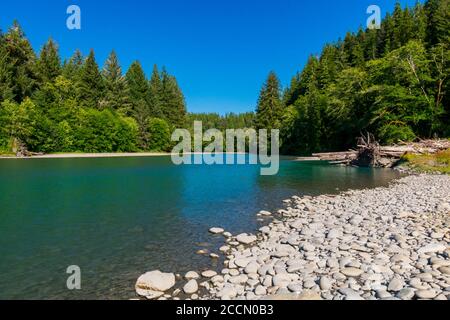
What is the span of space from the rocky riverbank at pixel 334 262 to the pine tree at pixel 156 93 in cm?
8232

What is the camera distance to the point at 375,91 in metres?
43.1

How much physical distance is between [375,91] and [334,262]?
4365cm

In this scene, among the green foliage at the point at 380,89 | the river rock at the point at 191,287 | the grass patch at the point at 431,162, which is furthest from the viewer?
the green foliage at the point at 380,89

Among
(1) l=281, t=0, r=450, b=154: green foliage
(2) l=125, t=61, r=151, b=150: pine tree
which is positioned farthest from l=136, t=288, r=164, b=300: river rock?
(2) l=125, t=61, r=151, b=150: pine tree

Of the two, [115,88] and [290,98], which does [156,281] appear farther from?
[290,98]

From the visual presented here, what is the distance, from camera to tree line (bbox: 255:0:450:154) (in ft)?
123

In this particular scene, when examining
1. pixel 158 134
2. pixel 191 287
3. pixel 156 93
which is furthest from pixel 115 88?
pixel 191 287

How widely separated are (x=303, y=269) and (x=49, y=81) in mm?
82206

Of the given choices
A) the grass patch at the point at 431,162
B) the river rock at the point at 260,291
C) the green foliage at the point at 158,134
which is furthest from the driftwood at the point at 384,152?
the green foliage at the point at 158,134

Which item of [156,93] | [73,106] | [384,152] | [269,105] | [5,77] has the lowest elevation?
[384,152]

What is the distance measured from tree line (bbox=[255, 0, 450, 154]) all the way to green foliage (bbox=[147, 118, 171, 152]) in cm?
2757

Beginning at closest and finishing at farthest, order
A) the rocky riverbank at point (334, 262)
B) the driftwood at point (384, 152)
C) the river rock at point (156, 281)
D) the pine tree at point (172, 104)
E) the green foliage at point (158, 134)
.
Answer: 1. the rocky riverbank at point (334, 262)
2. the river rock at point (156, 281)
3. the driftwood at point (384, 152)
4. the green foliage at point (158, 134)
5. the pine tree at point (172, 104)

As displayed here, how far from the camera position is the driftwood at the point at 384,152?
29.2 m

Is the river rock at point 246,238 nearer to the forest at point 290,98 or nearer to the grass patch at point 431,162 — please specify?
the grass patch at point 431,162
